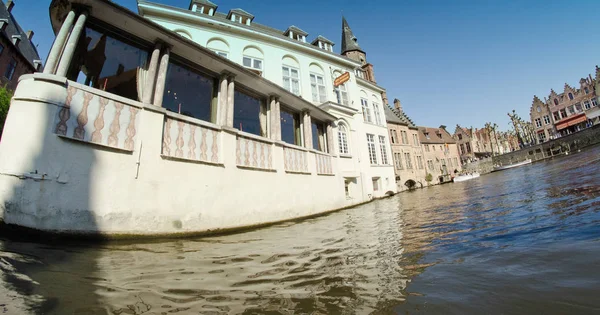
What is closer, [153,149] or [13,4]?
[153,149]

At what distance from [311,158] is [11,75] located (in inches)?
1227

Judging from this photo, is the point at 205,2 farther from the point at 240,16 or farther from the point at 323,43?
the point at 323,43

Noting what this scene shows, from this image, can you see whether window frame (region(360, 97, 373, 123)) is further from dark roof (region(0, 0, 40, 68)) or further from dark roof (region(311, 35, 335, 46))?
dark roof (region(0, 0, 40, 68))

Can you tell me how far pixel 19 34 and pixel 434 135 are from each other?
186 ft

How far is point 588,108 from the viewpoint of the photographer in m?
50.3

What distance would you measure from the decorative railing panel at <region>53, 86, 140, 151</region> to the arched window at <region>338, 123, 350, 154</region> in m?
13.4

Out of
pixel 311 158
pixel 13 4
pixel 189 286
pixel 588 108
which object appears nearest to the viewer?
pixel 189 286

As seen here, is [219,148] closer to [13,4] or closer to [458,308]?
[458,308]

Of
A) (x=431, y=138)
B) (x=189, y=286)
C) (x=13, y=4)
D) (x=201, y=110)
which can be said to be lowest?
(x=189, y=286)

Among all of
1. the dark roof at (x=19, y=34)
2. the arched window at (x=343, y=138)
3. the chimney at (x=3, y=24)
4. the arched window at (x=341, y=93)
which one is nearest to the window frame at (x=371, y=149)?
the arched window at (x=341, y=93)

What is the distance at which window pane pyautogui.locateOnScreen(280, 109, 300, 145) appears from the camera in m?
13.1

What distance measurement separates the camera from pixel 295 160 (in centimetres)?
1170

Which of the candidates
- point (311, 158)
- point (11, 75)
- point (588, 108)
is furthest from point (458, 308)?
point (588, 108)

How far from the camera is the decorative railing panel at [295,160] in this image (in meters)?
11.1
